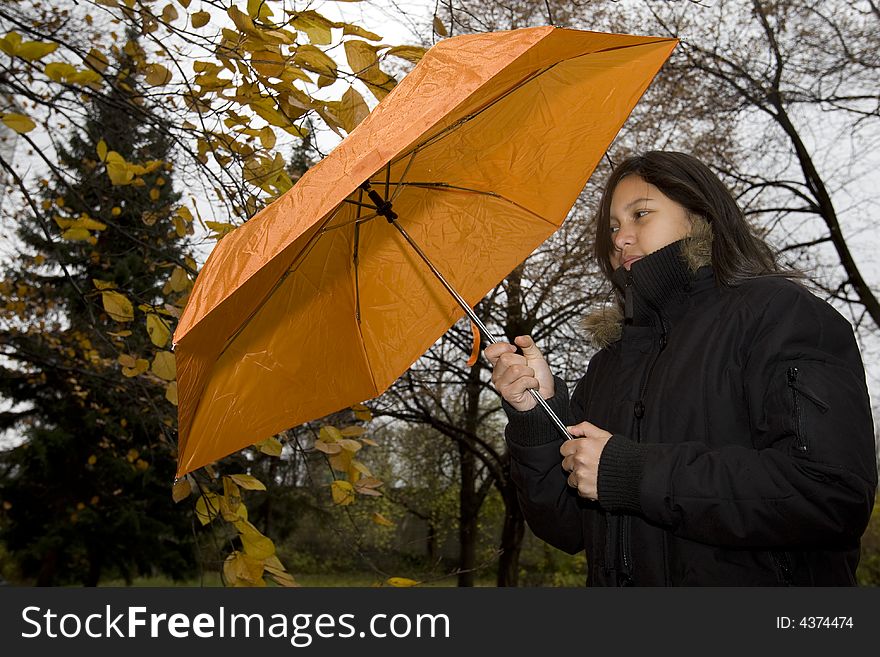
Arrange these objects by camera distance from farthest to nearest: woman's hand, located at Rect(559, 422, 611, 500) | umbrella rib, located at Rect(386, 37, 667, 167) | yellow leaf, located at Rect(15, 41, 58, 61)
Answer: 1. yellow leaf, located at Rect(15, 41, 58, 61)
2. umbrella rib, located at Rect(386, 37, 667, 167)
3. woman's hand, located at Rect(559, 422, 611, 500)

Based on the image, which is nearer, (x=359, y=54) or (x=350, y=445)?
(x=359, y=54)

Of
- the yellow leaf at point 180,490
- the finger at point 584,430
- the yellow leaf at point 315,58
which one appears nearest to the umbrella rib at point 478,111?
the yellow leaf at point 315,58

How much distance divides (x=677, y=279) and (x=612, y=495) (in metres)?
0.57

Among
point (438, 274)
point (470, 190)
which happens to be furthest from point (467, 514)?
point (438, 274)

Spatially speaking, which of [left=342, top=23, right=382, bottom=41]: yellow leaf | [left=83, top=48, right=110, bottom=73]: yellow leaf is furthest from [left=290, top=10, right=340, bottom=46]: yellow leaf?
[left=83, top=48, right=110, bottom=73]: yellow leaf

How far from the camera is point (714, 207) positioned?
72.0 inches

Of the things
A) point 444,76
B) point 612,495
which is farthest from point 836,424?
point 444,76

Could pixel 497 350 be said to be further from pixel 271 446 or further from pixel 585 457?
pixel 271 446

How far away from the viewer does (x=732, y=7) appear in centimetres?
816

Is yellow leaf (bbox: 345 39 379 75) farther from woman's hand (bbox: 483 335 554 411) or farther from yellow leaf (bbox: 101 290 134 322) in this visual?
yellow leaf (bbox: 101 290 134 322)

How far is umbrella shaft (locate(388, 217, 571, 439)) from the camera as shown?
1781 mm

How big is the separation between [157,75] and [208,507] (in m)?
1.70

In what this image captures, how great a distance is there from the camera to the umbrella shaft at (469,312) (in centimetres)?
178

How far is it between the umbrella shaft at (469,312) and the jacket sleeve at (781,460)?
0.87ft
